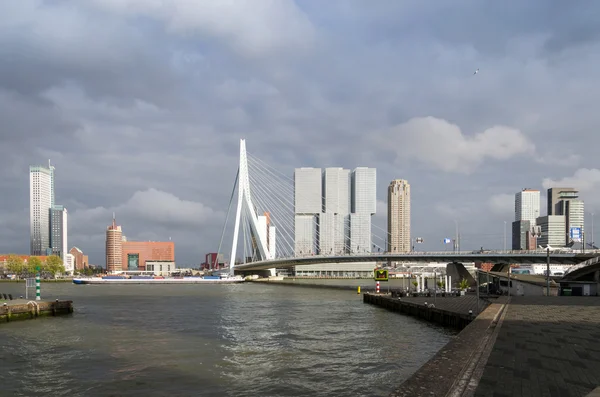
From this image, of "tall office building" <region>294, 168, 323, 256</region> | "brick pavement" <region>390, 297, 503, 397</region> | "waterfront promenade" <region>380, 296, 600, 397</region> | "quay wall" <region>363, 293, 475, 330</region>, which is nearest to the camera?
"brick pavement" <region>390, 297, 503, 397</region>

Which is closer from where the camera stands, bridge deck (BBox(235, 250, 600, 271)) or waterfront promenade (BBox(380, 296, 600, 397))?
waterfront promenade (BBox(380, 296, 600, 397))

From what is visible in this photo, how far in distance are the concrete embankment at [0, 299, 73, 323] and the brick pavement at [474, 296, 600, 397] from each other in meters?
34.9

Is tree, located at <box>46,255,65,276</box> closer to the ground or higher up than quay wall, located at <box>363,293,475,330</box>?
closer to the ground

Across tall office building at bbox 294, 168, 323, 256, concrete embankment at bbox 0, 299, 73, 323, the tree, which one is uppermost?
tall office building at bbox 294, 168, 323, 256

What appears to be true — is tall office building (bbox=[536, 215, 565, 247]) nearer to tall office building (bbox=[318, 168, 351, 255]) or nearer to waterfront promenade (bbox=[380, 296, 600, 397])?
tall office building (bbox=[318, 168, 351, 255])

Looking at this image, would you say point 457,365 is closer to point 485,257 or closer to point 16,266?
point 485,257

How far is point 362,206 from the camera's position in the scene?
558ft

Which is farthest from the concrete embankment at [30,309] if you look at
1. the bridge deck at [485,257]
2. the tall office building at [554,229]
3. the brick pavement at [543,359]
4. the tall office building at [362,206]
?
the tall office building at [554,229]

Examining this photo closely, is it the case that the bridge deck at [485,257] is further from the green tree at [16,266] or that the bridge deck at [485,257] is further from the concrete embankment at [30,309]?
the green tree at [16,266]

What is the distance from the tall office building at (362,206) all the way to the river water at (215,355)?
12297cm

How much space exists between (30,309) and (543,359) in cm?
3913

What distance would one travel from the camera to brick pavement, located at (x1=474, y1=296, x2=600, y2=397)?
9.74 metres

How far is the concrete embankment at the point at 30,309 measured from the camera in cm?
3775

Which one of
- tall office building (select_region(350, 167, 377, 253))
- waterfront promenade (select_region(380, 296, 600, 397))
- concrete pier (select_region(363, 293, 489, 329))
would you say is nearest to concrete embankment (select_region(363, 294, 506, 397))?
waterfront promenade (select_region(380, 296, 600, 397))
